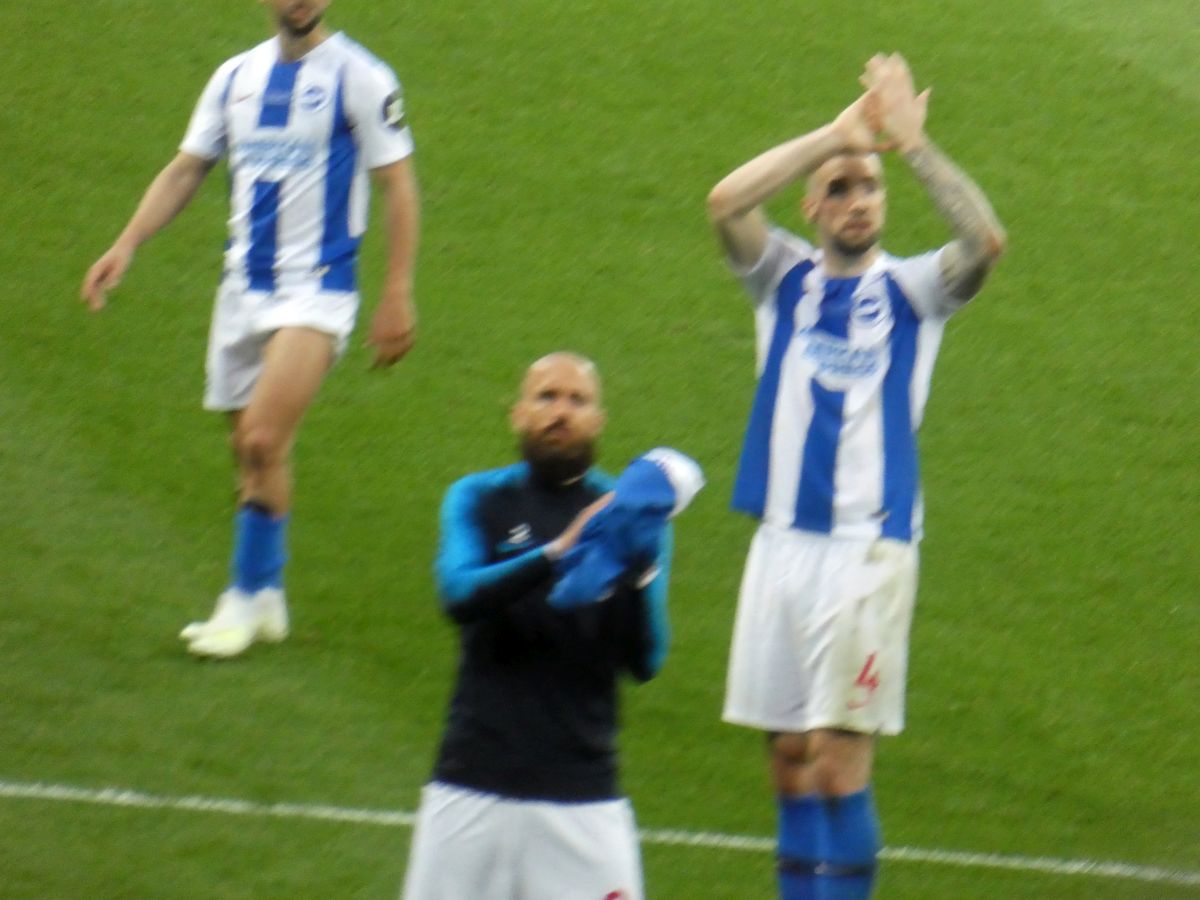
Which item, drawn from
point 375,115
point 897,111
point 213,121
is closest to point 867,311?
point 897,111

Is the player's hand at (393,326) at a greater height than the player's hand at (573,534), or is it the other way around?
the player's hand at (393,326)

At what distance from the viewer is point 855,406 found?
17.0ft

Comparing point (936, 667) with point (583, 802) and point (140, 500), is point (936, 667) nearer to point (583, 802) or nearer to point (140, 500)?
point (140, 500)

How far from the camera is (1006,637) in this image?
7527 millimetres

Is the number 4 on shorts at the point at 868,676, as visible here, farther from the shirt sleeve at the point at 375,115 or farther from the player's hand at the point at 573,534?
the shirt sleeve at the point at 375,115

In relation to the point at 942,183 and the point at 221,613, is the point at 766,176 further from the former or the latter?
the point at 221,613

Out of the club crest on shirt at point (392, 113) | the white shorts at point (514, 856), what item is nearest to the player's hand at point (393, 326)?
the club crest on shirt at point (392, 113)

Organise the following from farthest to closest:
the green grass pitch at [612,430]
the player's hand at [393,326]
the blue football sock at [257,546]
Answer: the blue football sock at [257,546] < the player's hand at [393,326] < the green grass pitch at [612,430]

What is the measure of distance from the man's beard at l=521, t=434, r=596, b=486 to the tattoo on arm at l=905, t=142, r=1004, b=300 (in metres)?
1.21

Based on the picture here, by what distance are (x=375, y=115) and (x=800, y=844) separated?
2.68 metres

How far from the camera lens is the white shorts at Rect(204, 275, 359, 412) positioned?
6711mm

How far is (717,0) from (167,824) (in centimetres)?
676

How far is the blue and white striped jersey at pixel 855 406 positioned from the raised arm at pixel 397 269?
1.65 meters

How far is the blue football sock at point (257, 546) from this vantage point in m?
6.77
